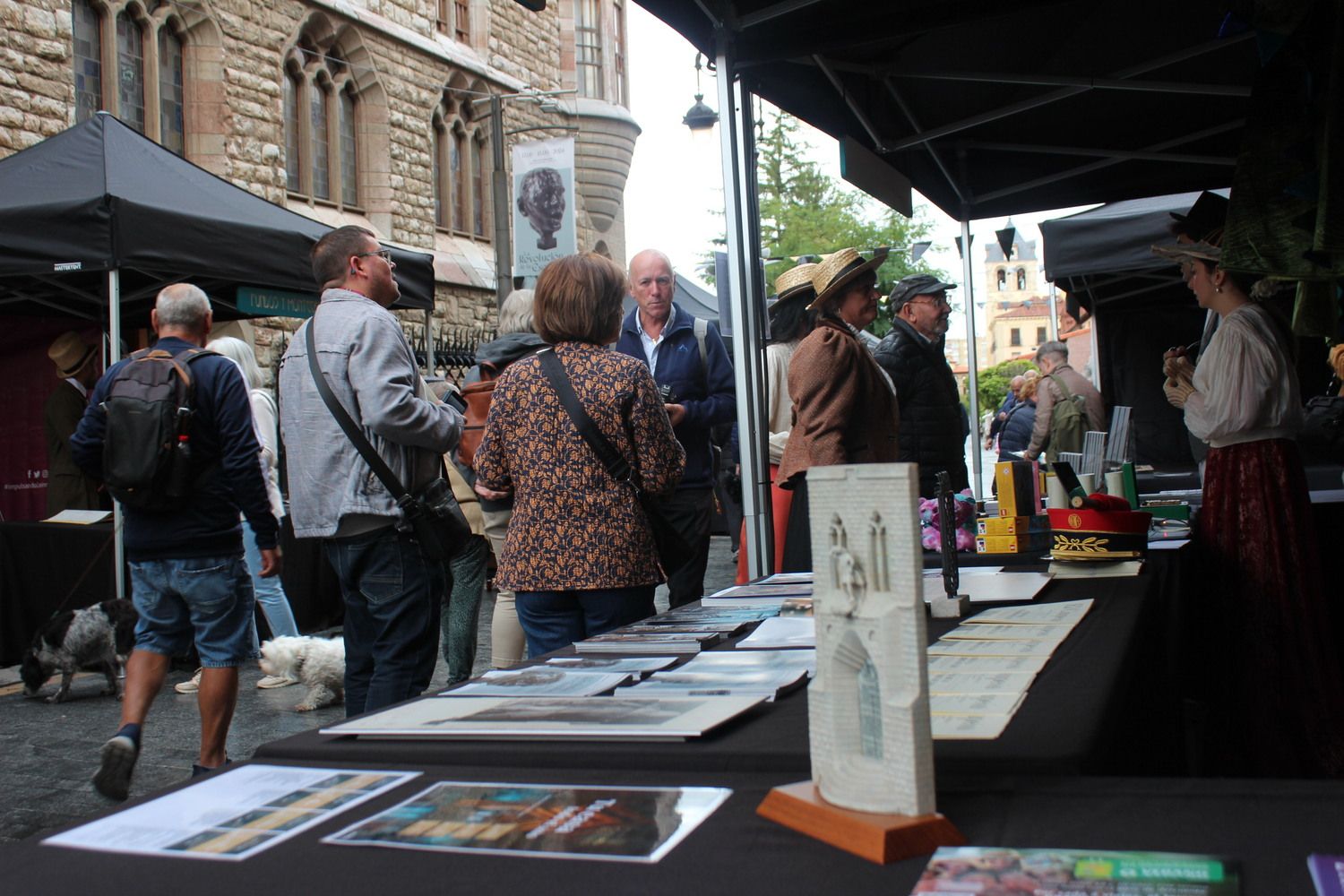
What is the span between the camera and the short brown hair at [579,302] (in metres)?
3.01

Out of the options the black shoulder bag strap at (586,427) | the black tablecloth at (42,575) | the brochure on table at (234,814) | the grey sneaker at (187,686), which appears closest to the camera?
the brochure on table at (234,814)

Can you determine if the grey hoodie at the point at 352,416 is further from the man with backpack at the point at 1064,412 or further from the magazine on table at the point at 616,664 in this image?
the man with backpack at the point at 1064,412

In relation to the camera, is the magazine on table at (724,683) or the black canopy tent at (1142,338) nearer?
the magazine on table at (724,683)

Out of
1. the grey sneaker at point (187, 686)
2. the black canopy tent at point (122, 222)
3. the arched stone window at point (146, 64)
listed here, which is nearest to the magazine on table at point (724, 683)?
the grey sneaker at point (187, 686)

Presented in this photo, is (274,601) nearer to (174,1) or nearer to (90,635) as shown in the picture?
(90,635)

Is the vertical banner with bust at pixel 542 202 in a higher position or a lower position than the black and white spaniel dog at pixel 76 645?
higher

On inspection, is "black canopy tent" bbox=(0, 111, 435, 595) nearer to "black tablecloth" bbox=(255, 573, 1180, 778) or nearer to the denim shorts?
the denim shorts

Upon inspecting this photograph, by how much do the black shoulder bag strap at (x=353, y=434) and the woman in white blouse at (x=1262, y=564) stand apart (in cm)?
Answer: 232

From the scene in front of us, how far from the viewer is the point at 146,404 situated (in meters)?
3.73

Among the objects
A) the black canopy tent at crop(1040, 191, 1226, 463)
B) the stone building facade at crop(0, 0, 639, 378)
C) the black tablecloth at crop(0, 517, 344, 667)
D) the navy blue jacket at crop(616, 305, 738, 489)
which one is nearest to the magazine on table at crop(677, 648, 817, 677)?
the navy blue jacket at crop(616, 305, 738, 489)

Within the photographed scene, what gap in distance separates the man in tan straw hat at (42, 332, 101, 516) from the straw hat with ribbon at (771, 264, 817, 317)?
4.23 meters

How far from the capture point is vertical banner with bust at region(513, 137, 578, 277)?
15312 millimetres

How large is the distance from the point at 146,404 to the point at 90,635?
7.82 ft

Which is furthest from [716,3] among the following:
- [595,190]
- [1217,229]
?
[595,190]
